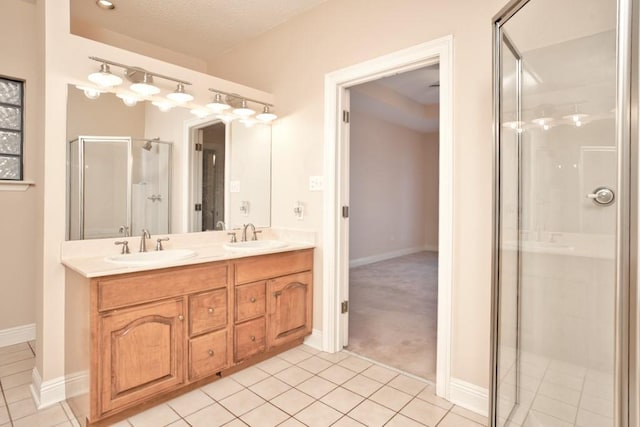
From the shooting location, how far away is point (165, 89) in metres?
2.44

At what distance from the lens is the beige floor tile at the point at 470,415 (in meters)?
1.81

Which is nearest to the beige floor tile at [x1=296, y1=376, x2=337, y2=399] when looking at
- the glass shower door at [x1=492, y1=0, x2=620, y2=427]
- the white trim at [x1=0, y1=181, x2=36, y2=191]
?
the glass shower door at [x1=492, y1=0, x2=620, y2=427]

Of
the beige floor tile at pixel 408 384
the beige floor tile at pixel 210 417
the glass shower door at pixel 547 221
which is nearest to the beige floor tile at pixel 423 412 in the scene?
the beige floor tile at pixel 408 384

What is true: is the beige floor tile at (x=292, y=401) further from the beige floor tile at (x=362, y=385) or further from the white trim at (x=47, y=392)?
the white trim at (x=47, y=392)

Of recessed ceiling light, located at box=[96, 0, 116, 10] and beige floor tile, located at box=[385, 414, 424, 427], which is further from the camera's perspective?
recessed ceiling light, located at box=[96, 0, 116, 10]

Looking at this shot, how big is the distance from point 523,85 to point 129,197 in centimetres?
241

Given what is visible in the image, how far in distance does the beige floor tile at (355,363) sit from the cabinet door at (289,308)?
0.39 m

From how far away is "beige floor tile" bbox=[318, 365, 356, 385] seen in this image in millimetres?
2211

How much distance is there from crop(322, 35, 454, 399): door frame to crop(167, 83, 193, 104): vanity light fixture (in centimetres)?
102

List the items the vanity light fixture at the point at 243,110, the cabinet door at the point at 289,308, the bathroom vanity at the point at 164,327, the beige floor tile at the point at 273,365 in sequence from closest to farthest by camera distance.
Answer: the bathroom vanity at the point at 164,327, the beige floor tile at the point at 273,365, the cabinet door at the point at 289,308, the vanity light fixture at the point at 243,110

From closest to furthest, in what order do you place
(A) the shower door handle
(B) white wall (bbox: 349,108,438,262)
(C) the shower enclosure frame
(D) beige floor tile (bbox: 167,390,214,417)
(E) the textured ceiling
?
(C) the shower enclosure frame < (A) the shower door handle < (D) beige floor tile (bbox: 167,390,214,417) < (E) the textured ceiling < (B) white wall (bbox: 349,108,438,262)

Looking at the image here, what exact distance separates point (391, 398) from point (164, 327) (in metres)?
1.37

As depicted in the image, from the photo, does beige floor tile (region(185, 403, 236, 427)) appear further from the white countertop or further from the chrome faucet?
the chrome faucet

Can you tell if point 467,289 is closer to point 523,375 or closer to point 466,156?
point 523,375
